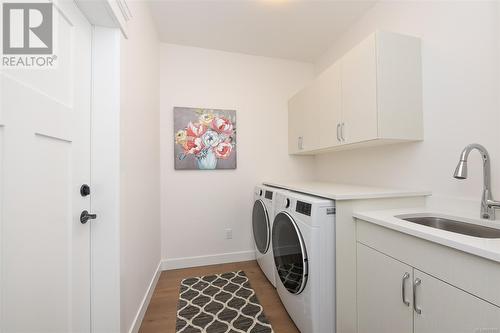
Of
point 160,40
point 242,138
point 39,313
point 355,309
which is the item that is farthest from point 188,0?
point 355,309

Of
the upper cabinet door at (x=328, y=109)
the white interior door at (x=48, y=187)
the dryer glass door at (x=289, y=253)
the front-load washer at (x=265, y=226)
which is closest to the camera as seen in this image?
the white interior door at (x=48, y=187)

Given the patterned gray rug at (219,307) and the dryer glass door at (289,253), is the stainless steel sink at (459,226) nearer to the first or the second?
the dryer glass door at (289,253)

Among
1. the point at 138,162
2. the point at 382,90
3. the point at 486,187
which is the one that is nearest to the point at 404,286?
the point at 486,187

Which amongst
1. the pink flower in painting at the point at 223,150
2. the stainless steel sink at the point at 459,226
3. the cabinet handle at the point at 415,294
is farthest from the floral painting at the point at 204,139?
the cabinet handle at the point at 415,294

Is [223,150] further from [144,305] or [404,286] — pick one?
[404,286]

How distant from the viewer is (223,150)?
2408mm

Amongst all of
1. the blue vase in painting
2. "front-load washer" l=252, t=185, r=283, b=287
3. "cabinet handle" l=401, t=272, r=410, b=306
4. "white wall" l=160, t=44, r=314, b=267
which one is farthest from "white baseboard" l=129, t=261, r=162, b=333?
"cabinet handle" l=401, t=272, r=410, b=306

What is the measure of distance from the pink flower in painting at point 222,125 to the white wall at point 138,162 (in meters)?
0.65

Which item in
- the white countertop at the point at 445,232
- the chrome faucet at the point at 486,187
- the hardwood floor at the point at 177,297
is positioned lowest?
the hardwood floor at the point at 177,297

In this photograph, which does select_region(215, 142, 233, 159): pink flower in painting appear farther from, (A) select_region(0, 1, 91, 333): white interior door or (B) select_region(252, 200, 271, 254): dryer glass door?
(A) select_region(0, 1, 91, 333): white interior door

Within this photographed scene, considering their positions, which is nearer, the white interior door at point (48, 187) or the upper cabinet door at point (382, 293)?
the white interior door at point (48, 187)

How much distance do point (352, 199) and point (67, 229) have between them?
4.85 ft

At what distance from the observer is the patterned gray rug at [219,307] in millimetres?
1430

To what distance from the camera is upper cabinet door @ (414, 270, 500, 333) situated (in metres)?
0.64
